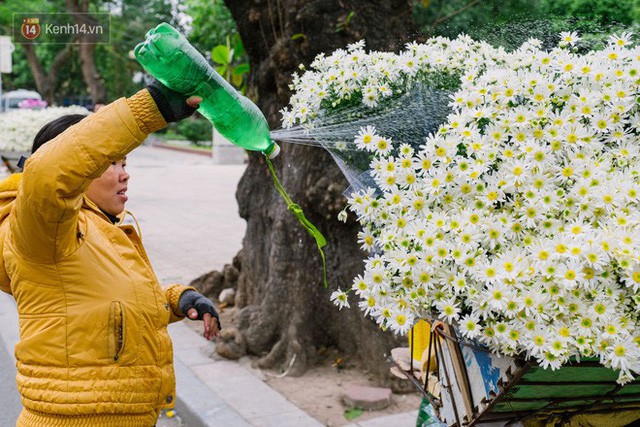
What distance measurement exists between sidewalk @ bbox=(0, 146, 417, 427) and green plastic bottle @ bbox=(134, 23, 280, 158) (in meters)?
2.49

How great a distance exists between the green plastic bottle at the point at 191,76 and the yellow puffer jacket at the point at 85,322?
1.61ft

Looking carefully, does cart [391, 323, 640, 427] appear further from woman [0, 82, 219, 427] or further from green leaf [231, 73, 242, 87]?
green leaf [231, 73, 242, 87]

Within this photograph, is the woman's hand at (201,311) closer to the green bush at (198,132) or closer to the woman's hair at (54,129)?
the woman's hair at (54,129)

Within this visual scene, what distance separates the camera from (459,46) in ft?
7.81

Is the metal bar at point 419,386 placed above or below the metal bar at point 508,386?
below

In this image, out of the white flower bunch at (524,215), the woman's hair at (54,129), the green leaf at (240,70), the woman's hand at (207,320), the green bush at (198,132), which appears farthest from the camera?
the green bush at (198,132)

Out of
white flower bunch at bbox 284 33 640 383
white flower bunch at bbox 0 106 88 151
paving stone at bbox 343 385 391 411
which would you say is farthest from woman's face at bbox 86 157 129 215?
white flower bunch at bbox 0 106 88 151

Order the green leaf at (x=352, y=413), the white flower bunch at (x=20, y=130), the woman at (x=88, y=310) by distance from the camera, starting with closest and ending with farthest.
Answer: the woman at (x=88, y=310) → the green leaf at (x=352, y=413) → the white flower bunch at (x=20, y=130)

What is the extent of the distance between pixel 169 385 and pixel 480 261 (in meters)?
1.23

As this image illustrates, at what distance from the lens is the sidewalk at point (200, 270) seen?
422 centimetres

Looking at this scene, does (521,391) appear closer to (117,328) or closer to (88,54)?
(117,328)

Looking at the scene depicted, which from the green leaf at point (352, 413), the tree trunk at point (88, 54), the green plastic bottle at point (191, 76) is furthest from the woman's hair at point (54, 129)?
the tree trunk at point (88, 54)

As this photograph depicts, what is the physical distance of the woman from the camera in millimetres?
2004

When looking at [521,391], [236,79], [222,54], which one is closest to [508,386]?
[521,391]
